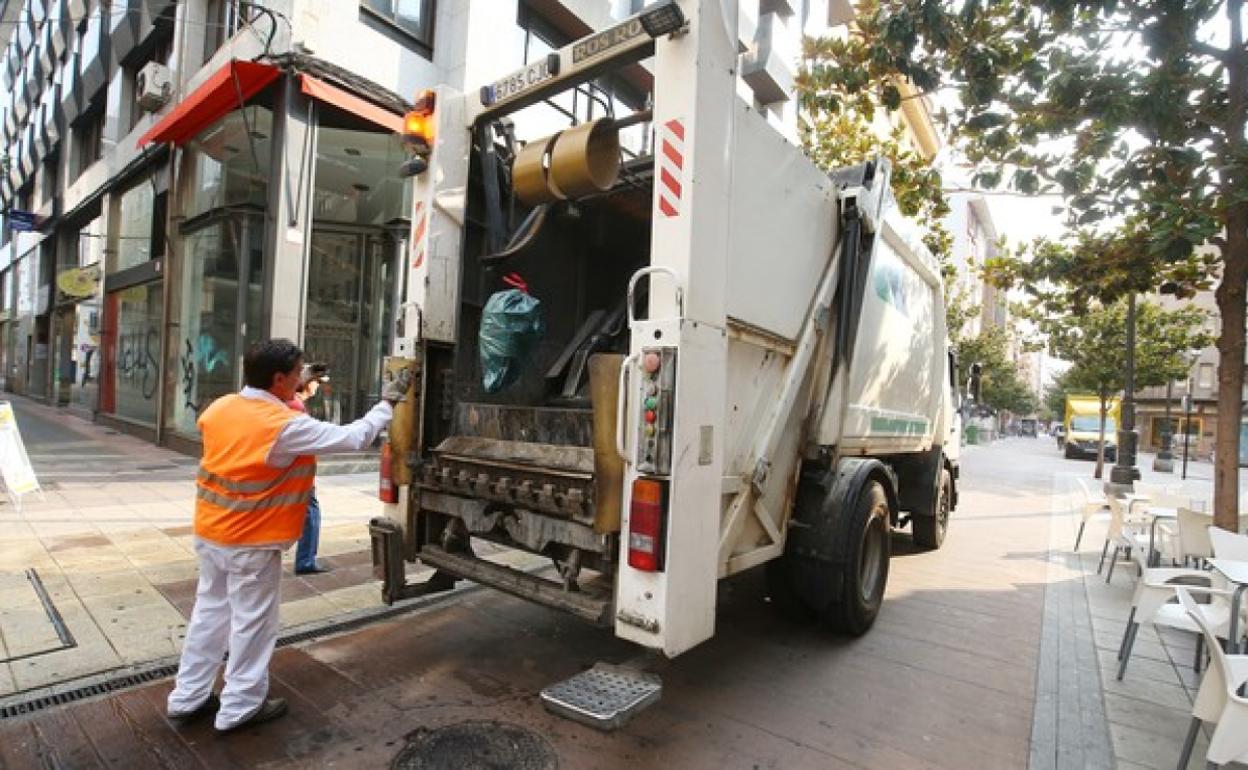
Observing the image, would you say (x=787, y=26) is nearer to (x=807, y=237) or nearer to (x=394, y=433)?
(x=807, y=237)

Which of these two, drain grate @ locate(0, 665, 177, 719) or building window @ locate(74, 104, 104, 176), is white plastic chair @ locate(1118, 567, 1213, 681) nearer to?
Answer: drain grate @ locate(0, 665, 177, 719)

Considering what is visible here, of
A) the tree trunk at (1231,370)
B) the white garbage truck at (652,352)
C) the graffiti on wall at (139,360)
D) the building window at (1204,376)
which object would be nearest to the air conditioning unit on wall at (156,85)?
the graffiti on wall at (139,360)

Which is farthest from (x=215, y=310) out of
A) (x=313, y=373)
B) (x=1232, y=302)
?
(x=1232, y=302)

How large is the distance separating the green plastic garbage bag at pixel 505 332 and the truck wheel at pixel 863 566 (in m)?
2.11

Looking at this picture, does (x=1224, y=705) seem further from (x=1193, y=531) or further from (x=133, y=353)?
(x=133, y=353)

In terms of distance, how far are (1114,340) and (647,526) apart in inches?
769

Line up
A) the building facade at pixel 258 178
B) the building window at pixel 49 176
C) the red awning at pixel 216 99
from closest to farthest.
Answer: the red awning at pixel 216 99 < the building facade at pixel 258 178 < the building window at pixel 49 176

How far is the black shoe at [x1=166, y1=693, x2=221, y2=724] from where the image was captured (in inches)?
118

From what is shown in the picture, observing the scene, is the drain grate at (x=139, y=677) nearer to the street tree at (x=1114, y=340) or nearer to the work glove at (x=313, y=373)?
the work glove at (x=313, y=373)

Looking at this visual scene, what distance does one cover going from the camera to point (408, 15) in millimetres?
10383

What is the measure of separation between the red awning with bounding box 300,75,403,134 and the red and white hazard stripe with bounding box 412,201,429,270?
17.4ft

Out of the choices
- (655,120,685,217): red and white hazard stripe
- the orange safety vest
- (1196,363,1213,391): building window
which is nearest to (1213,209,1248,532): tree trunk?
(655,120,685,217): red and white hazard stripe

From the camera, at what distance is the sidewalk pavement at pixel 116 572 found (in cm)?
367

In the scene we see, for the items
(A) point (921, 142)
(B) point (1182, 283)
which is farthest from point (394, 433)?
(A) point (921, 142)
